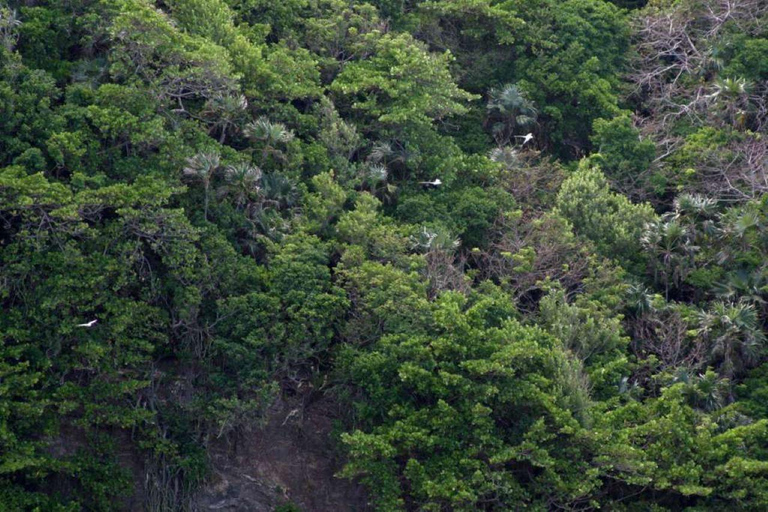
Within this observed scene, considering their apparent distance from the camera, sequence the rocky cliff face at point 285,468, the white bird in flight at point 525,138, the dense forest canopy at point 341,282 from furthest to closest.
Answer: the white bird in flight at point 525,138, the rocky cliff face at point 285,468, the dense forest canopy at point 341,282

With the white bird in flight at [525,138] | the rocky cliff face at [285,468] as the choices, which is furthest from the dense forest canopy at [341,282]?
the white bird in flight at [525,138]

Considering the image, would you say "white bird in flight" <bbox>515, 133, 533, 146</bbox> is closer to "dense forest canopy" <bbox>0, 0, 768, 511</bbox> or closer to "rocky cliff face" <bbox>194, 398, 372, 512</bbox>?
"dense forest canopy" <bbox>0, 0, 768, 511</bbox>

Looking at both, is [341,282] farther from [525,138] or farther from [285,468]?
[525,138]

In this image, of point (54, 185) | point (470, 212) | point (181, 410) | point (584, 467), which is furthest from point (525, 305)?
point (54, 185)

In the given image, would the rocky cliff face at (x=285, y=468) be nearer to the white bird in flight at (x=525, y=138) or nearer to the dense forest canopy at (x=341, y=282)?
the dense forest canopy at (x=341, y=282)

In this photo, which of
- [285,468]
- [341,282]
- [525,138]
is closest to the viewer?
[285,468]

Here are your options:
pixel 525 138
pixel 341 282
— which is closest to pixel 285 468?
pixel 341 282

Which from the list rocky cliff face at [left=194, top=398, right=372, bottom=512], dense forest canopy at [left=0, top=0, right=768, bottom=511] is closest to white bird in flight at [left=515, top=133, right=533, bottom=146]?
dense forest canopy at [left=0, top=0, right=768, bottom=511]

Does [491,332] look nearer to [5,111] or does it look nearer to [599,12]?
[5,111]
